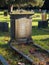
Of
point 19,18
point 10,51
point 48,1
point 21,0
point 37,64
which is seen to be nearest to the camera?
point 37,64

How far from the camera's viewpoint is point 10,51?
33.7 ft

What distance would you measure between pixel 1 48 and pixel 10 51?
75cm

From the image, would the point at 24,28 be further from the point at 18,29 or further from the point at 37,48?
the point at 37,48

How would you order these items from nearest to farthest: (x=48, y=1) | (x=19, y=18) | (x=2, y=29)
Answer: (x=19, y=18)
(x=2, y=29)
(x=48, y=1)

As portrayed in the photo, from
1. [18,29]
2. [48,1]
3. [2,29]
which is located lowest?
[48,1]

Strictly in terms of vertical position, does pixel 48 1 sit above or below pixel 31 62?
below

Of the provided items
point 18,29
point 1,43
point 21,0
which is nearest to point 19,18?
point 18,29

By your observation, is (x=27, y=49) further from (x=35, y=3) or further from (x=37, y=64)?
(x=35, y=3)

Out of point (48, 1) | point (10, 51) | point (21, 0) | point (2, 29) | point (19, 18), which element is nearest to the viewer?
point (10, 51)

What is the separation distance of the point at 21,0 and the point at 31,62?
1194 inches

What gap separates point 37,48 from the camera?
34.9ft

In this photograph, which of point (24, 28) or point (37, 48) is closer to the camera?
point (37, 48)

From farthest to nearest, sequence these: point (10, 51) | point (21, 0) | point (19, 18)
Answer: point (21, 0) < point (19, 18) < point (10, 51)

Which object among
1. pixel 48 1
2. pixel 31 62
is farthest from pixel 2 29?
pixel 48 1
